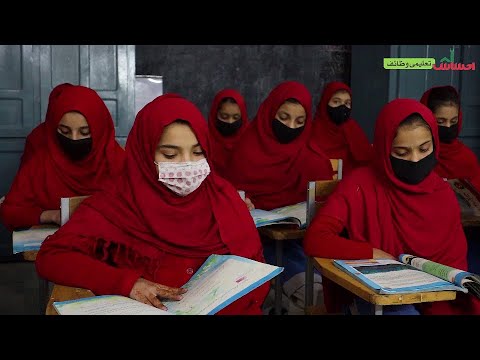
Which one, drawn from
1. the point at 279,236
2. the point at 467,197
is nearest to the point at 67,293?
the point at 279,236

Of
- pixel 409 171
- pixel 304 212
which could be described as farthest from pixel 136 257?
pixel 304 212

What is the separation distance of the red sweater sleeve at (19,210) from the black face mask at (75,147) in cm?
28

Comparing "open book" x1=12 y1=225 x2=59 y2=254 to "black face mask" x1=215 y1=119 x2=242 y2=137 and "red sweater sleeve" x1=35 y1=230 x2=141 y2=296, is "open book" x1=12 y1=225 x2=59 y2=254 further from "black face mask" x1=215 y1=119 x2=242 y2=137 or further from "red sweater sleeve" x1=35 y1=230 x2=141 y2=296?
"black face mask" x1=215 y1=119 x2=242 y2=137

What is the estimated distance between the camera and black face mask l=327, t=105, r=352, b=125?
5.04 meters

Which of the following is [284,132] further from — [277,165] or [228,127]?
[228,127]

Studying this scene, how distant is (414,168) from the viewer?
220 centimetres

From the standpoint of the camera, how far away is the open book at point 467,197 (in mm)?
2939

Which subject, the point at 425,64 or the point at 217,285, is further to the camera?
the point at 425,64

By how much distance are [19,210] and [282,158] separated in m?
1.55

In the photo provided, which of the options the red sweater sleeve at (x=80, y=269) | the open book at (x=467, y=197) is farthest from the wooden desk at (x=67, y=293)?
the open book at (x=467, y=197)

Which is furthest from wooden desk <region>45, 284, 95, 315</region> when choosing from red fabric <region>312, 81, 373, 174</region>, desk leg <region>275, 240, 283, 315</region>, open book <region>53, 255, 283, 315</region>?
red fabric <region>312, 81, 373, 174</region>

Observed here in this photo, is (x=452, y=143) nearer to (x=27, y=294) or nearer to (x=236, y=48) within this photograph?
(x=27, y=294)

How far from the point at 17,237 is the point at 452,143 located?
9.45ft

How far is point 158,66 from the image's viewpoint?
22.3 feet
